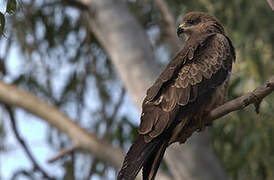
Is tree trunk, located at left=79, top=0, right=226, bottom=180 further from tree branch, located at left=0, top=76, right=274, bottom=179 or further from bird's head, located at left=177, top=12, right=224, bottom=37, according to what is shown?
bird's head, located at left=177, top=12, right=224, bottom=37

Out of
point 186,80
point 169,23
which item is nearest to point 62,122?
point 169,23

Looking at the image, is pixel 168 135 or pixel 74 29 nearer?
pixel 168 135

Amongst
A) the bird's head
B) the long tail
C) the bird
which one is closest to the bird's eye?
the bird's head

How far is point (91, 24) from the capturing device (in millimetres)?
6438

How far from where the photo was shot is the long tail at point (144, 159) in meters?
3.42

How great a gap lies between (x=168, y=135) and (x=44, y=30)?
393 centimetres

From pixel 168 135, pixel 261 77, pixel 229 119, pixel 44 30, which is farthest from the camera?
pixel 44 30

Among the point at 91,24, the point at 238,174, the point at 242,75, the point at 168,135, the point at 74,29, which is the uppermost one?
the point at 74,29

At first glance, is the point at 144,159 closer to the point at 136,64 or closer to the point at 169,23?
the point at 136,64

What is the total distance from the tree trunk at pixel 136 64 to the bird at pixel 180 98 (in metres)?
1.60

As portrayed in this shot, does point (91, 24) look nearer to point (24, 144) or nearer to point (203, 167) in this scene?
point (24, 144)

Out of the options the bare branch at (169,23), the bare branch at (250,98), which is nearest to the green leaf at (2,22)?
the bare branch at (250,98)

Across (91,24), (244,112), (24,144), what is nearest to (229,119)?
(244,112)

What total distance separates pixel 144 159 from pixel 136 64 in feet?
8.44
